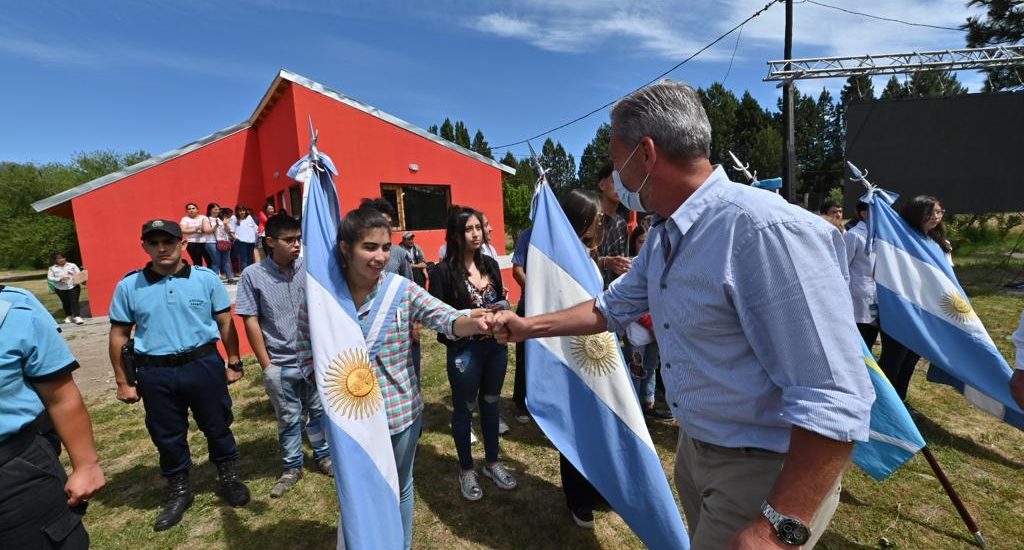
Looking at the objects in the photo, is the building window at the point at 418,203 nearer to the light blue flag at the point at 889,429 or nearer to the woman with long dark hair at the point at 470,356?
the woman with long dark hair at the point at 470,356

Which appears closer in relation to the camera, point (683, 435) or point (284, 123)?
point (683, 435)

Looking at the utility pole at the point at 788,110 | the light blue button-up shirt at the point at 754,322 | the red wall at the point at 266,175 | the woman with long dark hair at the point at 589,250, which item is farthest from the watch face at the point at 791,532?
the utility pole at the point at 788,110

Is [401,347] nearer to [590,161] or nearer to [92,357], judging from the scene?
[92,357]

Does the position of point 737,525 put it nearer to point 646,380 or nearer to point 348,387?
point 348,387

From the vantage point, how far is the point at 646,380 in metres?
4.77

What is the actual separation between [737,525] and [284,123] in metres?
13.3

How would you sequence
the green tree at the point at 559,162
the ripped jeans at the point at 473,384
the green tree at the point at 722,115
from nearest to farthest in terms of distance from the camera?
the ripped jeans at the point at 473,384 < the green tree at the point at 722,115 < the green tree at the point at 559,162

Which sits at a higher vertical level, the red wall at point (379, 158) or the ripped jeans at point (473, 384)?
the red wall at point (379, 158)

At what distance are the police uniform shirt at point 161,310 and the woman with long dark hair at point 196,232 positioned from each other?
8879mm

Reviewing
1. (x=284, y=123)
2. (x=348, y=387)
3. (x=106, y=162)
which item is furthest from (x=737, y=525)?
(x=106, y=162)

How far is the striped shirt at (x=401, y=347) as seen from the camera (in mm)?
2459

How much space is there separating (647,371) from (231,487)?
385 cm

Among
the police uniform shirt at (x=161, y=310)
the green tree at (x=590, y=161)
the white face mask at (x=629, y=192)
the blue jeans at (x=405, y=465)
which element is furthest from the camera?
the green tree at (x=590, y=161)

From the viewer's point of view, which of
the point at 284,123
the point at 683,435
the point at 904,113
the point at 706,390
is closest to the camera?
the point at 706,390
